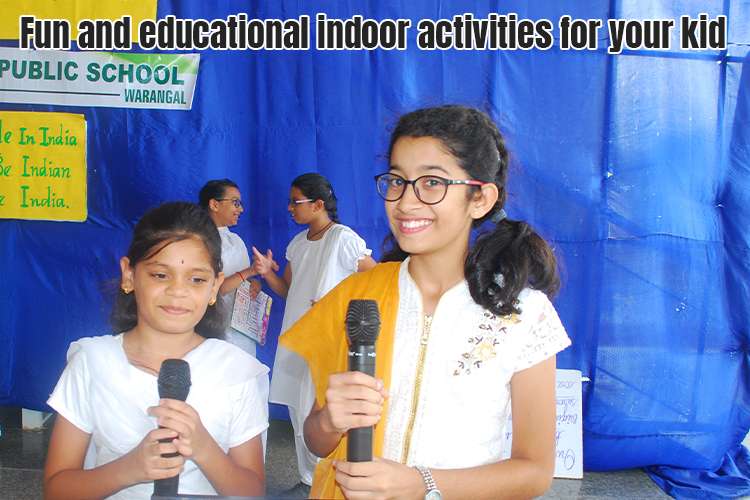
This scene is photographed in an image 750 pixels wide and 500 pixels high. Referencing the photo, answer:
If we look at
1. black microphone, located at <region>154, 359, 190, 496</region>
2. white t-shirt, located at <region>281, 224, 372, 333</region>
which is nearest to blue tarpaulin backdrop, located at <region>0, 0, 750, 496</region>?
white t-shirt, located at <region>281, 224, 372, 333</region>

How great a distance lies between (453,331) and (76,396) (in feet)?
2.62

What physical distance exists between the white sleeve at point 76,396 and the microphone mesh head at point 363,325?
0.80 meters

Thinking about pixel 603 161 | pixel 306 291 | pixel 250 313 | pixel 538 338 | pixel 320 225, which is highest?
pixel 603 161

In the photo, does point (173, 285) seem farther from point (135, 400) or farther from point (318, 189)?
point (318, 189)

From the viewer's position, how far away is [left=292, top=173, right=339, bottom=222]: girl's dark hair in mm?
4227

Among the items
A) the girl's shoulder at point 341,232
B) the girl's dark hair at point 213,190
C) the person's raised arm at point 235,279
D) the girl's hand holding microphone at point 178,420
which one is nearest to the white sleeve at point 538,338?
the girl's hand holding microphone at point 178,420

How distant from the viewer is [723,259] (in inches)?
167

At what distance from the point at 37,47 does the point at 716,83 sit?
11.7ft

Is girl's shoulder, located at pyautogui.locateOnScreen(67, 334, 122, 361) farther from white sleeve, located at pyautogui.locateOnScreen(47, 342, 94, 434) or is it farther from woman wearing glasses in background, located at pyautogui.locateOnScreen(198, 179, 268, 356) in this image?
woman wearing glasses in background, located at pyautogui.locateOnScreen(198, 179, 268, 356)

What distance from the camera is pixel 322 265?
4059 mm

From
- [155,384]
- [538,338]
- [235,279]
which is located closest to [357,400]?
[538,338]

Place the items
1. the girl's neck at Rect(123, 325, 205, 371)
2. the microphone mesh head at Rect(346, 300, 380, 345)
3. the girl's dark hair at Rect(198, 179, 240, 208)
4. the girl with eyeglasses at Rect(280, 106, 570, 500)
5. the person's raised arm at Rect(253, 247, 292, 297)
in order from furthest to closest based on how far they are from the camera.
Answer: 1. the girl's dark hair at Rect(198, 179, 240, 208)
2. the person's raised arm at Rect(253, 247, 292, 297)
3. the girl's neck at Rect(123, 325, 205, 371)
4. the girl with eyeglasses at Rect(280, 106, 570, 500)
5. the microphone mesh head at Rect(346, 300, 380, 345)

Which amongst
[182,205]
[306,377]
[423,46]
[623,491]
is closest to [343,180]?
[423,46]

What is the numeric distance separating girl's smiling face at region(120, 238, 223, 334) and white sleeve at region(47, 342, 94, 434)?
0.16 m
